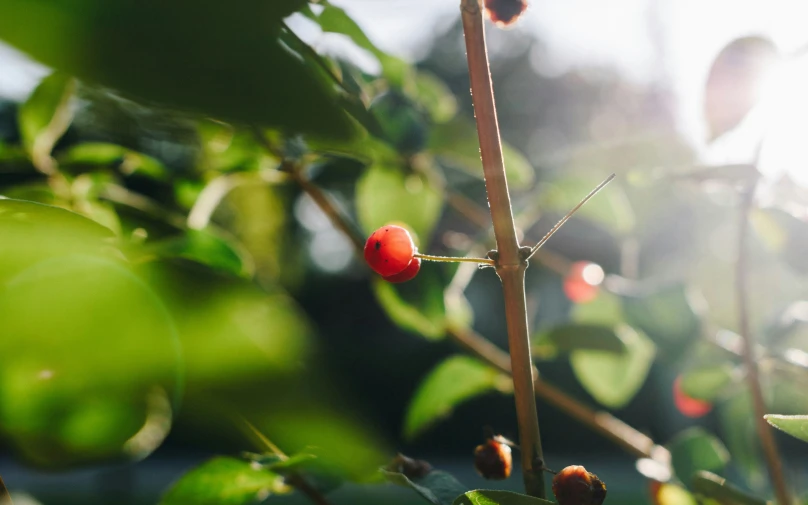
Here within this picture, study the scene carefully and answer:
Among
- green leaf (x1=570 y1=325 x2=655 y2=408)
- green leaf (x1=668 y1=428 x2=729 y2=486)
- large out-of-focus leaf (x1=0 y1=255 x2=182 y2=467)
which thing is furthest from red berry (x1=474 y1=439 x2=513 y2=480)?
green leaf (x1=570 y1=325 x2=655 y2=408)

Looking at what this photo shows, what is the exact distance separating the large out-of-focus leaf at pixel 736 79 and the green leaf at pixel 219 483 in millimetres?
575

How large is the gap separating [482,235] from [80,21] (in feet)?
2.54

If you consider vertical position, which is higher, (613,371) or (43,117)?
(613,371)

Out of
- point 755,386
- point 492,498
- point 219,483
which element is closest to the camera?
point 492,498

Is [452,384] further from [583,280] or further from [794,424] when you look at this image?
[794,424]

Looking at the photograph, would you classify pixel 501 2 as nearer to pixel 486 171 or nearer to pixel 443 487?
pixel 486 171

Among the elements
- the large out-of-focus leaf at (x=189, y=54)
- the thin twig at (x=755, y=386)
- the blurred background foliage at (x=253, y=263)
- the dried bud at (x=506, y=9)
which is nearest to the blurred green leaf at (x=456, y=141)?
the blurred background foliage at (x=253, y=263)

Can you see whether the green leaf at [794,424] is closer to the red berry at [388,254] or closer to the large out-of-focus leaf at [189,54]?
the red berry at [388,254]

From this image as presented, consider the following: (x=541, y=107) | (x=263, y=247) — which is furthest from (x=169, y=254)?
(x=541, y=107)

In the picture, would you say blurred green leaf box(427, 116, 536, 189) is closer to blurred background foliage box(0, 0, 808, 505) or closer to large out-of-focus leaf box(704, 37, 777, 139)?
blurred background foliage box(0, 0, 808, 505)

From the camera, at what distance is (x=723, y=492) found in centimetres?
54

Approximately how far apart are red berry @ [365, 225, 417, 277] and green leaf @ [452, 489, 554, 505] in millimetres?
140

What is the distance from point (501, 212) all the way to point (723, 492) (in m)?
0.37

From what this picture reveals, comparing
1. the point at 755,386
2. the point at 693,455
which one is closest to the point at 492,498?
the point at 755,386
